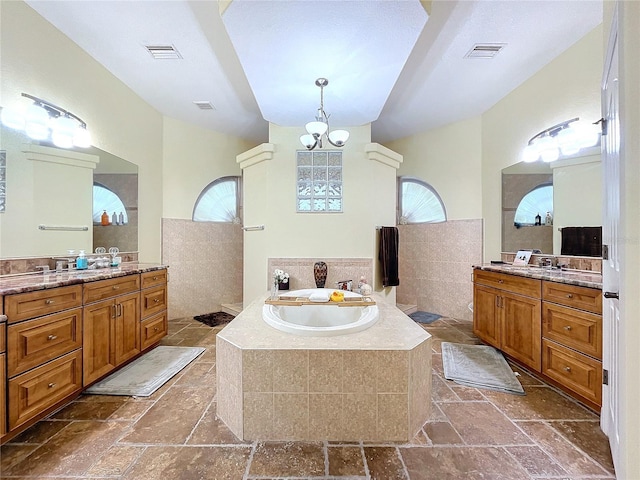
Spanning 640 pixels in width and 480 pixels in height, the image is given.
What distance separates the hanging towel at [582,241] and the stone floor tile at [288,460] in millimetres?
2742

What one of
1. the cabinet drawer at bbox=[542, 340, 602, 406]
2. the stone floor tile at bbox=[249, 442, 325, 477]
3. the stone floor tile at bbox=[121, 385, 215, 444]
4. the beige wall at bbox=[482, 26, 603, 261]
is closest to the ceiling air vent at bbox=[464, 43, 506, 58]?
the beige wall at bbox=[482, 26, 603, 261]

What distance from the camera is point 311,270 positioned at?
346cm

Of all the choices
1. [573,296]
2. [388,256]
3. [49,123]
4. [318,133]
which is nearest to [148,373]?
[49,123]

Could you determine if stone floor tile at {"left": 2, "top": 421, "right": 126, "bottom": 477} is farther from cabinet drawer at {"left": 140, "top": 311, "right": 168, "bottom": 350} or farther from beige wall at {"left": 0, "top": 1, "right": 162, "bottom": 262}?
beige wall at {"left": 0, "top": 1, "right": 162, "bottom": 262}

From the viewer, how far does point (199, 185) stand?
411cm

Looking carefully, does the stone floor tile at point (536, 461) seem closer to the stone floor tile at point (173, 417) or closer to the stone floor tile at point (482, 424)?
the stone floor tile at point (482, 424)

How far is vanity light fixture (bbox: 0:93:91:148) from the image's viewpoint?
2049 mm

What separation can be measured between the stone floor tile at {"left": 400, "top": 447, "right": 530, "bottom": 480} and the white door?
501mm

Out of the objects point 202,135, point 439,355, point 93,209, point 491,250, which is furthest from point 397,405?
point 202,135

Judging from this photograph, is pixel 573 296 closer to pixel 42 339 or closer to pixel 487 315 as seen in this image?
pixel 487 315

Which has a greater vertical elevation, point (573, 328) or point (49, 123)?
point (49, 123)

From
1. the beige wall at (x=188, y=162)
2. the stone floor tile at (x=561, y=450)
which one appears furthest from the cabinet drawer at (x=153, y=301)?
the stone floor tile at (x=561, y=450)

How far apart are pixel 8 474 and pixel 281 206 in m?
2.86

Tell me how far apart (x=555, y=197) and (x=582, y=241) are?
0.50m
